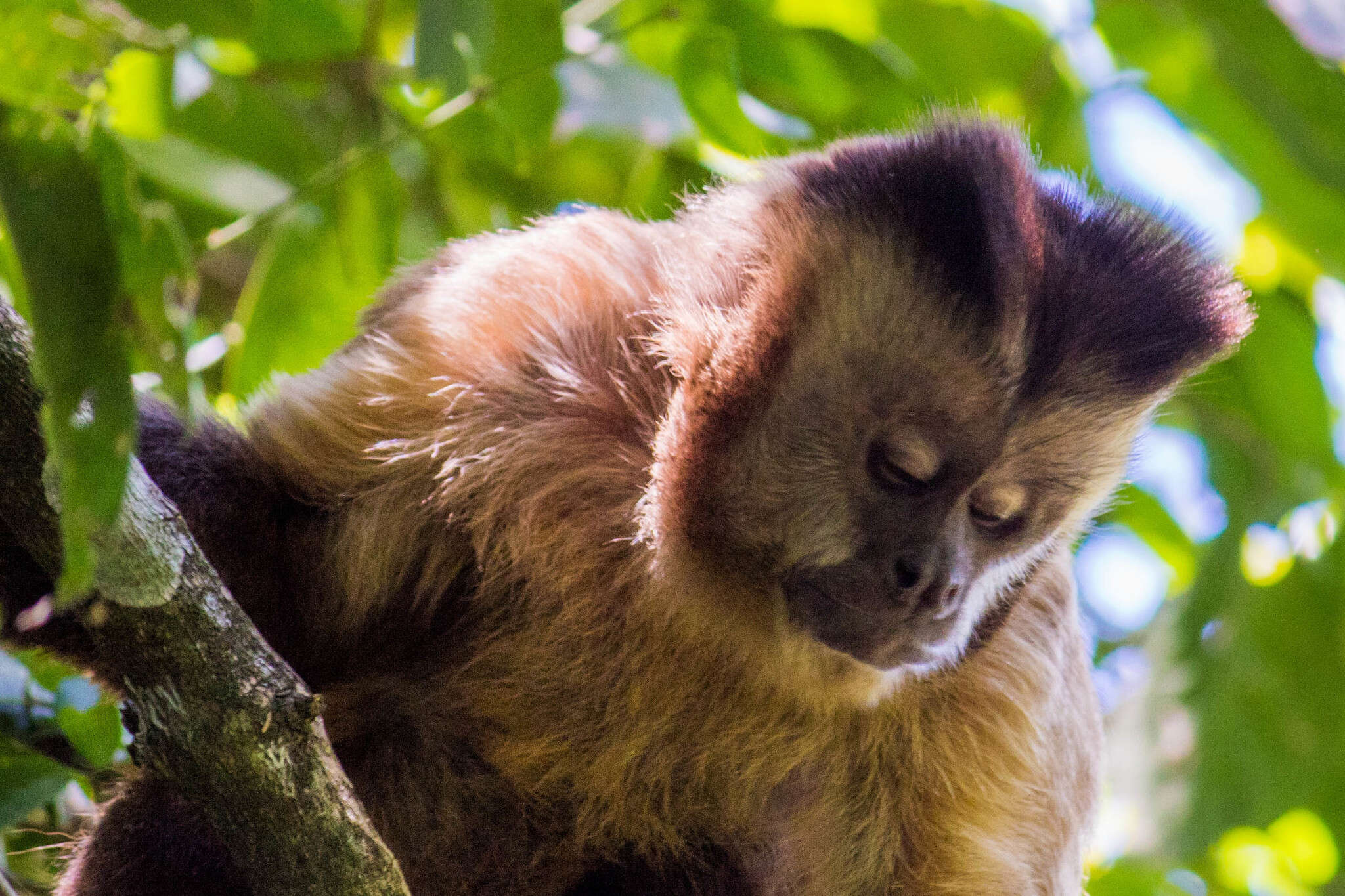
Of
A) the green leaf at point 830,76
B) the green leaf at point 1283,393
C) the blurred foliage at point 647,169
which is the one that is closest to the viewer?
the blurred foliage at point 647,169

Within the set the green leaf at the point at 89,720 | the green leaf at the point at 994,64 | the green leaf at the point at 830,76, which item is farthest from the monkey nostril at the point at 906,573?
the green leaf at the point at 994,64

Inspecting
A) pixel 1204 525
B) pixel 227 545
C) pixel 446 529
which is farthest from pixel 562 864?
pixel 1204 525

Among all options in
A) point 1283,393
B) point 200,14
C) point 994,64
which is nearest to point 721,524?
point 200,14

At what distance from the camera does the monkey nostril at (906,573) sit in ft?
8.95

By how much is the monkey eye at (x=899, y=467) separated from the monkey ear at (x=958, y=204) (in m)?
0.32

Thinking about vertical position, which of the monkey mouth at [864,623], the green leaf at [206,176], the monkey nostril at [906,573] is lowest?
the green leaf at [206,176]

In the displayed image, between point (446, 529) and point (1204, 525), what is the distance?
3.14m

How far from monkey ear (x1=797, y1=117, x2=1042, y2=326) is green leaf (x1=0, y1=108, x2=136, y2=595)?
1808mm

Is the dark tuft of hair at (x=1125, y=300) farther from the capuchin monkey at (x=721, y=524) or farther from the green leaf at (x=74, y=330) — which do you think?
the green leaf at (x=74, y=330)

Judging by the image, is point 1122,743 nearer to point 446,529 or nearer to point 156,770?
point 446,529

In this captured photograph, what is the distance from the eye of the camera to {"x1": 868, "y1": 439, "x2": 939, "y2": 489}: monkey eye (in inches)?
109

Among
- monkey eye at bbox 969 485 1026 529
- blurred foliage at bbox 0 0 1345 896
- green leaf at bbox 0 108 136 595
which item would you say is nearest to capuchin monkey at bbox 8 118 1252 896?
monkey eye at bbox 969 485 1026 529

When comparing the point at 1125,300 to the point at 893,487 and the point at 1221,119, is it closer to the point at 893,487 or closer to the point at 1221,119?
the point at 893,487

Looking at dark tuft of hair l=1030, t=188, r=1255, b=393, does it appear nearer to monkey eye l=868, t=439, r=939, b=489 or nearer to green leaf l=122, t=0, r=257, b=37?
monkey eye l=868, t=439, r=939, b=489
